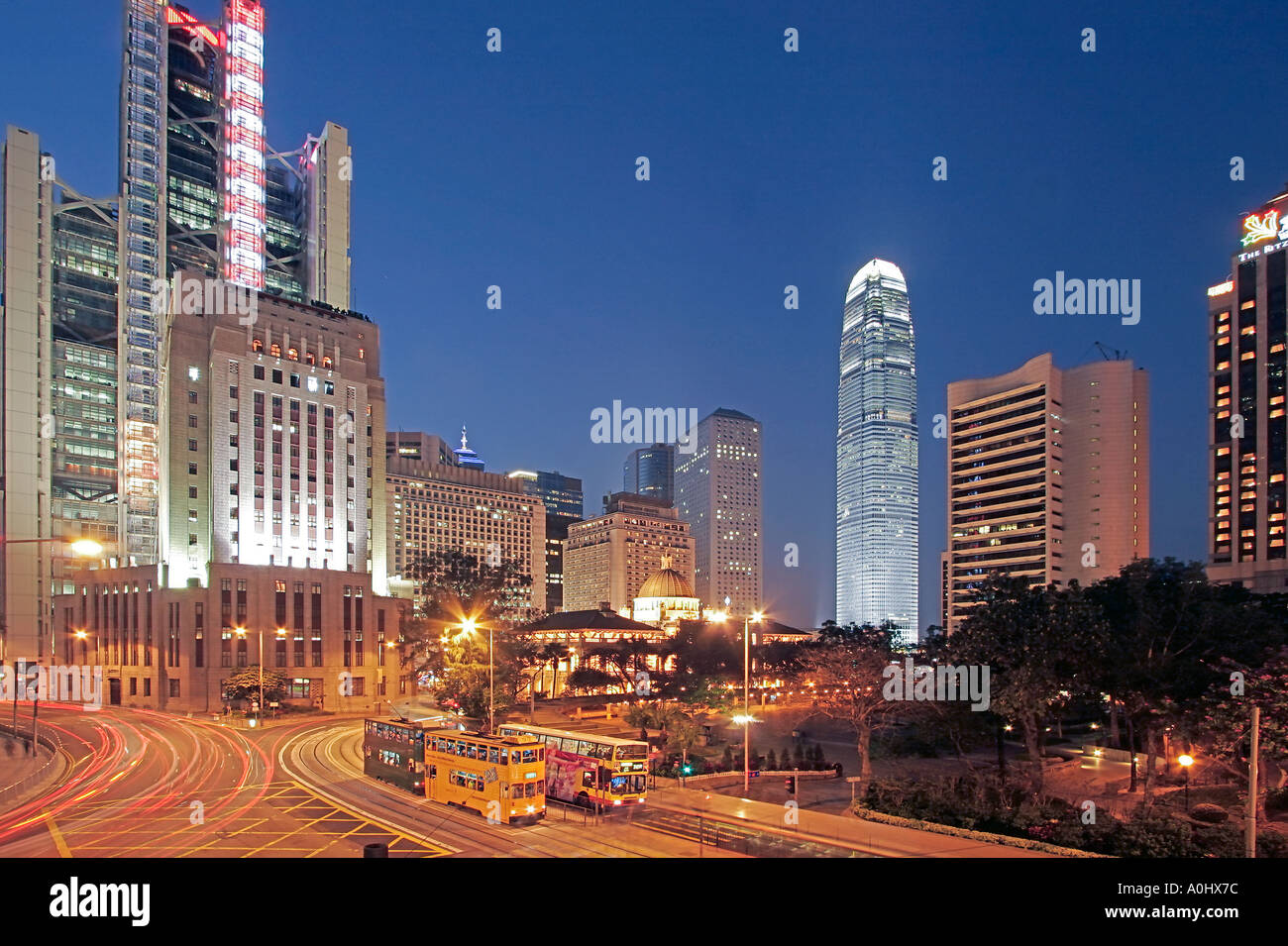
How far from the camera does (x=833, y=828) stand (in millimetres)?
30906

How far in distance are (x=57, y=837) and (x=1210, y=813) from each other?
44441 mm

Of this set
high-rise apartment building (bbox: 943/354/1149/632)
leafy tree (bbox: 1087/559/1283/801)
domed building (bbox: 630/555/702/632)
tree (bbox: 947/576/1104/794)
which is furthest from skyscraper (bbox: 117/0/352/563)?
high-rise apartment building (bbox: 943/354/1149/632)

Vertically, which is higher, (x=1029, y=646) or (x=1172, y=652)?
(x=1029, y=646)

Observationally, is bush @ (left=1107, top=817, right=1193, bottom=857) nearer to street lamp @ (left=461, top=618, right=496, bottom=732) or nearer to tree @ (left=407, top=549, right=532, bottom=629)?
street lamp @ (left=461, top=618, right=496, bottom=732)

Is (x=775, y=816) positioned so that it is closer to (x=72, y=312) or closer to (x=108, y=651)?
(x=108, y=651)

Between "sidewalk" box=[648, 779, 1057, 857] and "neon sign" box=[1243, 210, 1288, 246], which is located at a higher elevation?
"neon sign" box=[1243, 210, 1288, 246]

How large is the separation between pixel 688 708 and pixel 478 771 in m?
23.9

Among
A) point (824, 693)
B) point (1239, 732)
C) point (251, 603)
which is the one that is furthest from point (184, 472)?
point (1239, 732)

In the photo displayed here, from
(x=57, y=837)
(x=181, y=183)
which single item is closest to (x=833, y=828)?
(x=57, y=837)

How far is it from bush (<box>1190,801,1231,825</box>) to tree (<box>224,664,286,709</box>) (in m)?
70.4

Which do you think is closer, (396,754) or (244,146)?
(396,754)

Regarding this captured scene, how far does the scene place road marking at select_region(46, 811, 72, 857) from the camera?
A: 1041 inches

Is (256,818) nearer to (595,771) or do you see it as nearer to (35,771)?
(595,771)
